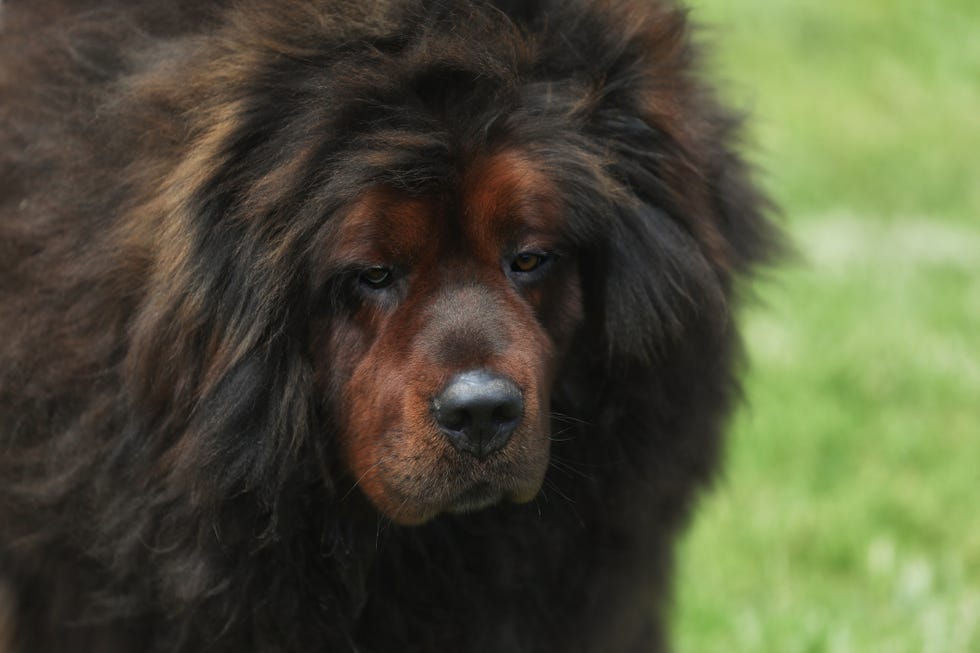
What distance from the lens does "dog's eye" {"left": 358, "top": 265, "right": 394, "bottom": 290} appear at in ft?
9.95

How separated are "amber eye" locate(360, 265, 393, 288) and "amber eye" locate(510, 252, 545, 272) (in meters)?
0.29

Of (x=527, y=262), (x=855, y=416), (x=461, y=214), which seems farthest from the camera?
(x=855, y=416)

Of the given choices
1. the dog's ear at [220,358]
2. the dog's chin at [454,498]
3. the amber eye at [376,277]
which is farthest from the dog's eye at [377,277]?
the dog's chin at [454,498]

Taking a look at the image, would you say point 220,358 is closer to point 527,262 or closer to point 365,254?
point 365,254

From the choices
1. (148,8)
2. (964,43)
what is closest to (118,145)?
(148,8)

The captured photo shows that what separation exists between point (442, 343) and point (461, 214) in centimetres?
29

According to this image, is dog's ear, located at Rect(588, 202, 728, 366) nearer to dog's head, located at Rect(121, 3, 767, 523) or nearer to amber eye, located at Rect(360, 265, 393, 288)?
dog's head, located at Rect(121, 3, 767, 523)

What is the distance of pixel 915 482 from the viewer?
5520 mm

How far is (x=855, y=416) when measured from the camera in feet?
19.7

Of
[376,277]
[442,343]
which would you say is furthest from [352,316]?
[442,343]

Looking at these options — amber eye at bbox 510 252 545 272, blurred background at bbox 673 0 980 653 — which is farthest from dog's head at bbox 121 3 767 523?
blurred background at bbox 673 0 980 653

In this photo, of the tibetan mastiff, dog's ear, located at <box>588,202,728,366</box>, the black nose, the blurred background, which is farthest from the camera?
the blurred background

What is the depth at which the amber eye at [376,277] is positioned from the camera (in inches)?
119

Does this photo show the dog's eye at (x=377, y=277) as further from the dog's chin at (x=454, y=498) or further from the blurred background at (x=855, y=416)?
the blurred background at (x=855, y=416)
